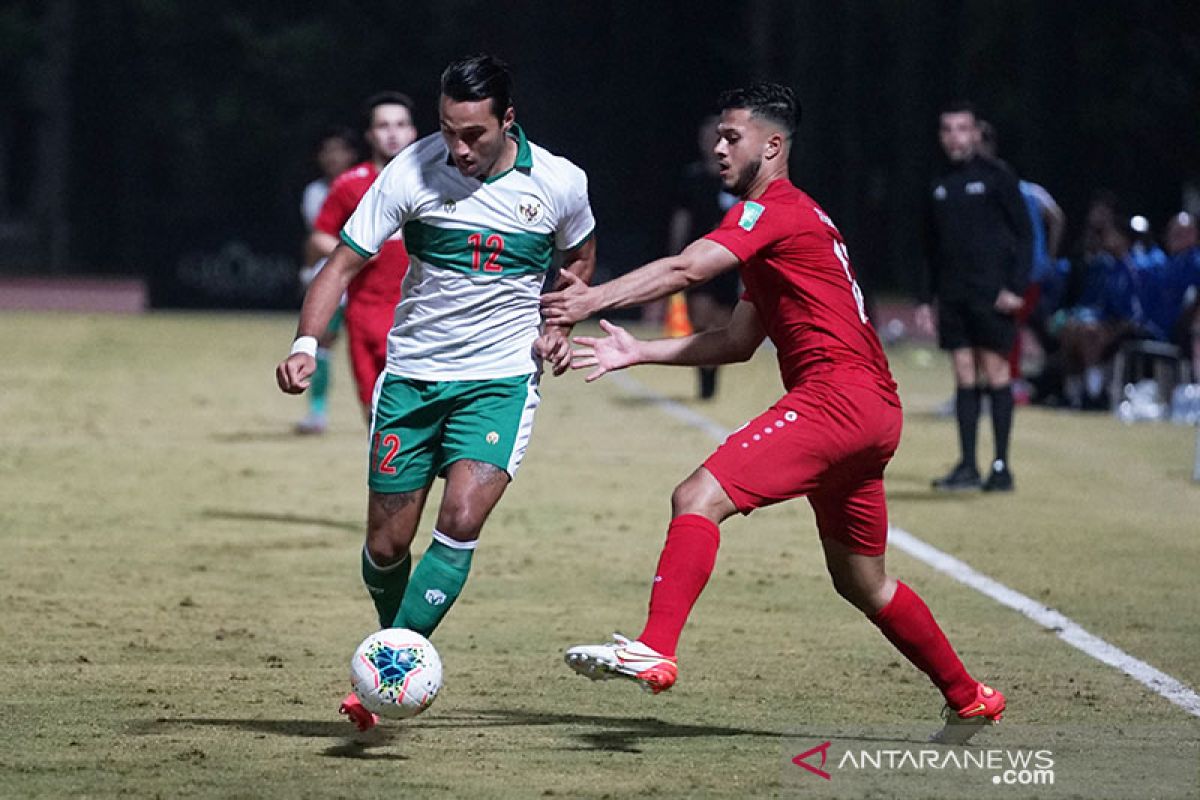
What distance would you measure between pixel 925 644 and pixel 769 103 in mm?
1758

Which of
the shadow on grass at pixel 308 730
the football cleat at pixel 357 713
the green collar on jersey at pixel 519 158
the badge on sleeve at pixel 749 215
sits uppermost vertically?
the green collar on jersey at pixel 519 158

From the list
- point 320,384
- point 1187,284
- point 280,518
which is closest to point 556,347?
point 280,518

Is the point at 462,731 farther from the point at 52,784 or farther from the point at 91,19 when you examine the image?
the point at 91,19

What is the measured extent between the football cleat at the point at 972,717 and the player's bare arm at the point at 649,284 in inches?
62.7

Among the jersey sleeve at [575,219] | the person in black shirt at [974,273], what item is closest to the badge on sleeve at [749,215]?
the jersey sleeve at [575,219]

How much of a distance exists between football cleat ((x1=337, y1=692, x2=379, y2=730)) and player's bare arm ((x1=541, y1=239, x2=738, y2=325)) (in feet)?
4.39

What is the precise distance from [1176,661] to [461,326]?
10.4 feet

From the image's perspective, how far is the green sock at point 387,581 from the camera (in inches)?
303

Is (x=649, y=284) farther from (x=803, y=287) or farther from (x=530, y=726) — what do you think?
(x=530, y=726)

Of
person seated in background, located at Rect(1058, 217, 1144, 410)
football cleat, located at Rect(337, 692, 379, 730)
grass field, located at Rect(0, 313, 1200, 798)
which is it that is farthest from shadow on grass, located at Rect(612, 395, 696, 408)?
football cleat, located at Rect(337, 692, 379, 730)

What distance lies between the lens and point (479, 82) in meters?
7.18

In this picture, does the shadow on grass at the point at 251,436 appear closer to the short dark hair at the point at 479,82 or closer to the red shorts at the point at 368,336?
the red shorts at the point at 368,336

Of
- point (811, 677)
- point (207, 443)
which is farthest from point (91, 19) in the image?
point (811, 677)

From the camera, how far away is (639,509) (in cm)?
1359
